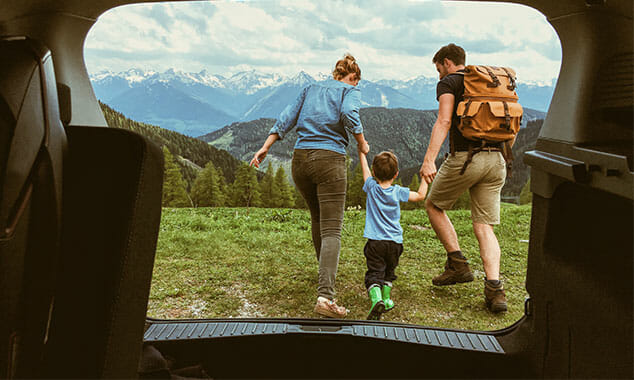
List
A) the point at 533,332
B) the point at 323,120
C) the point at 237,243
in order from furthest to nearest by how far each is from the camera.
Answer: the point at 237,243 < the point at 323,120 < the point at 533,332

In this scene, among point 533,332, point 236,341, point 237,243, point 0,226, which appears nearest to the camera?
point 0,226

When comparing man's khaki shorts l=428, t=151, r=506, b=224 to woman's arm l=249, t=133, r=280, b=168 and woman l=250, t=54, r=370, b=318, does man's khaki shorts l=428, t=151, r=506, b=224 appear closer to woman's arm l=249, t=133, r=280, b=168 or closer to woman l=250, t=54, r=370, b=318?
woman l=250, t=54, r=370, b=318

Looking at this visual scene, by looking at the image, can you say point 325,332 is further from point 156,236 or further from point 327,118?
point 327,118

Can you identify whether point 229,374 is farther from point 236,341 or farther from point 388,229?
point 388,229

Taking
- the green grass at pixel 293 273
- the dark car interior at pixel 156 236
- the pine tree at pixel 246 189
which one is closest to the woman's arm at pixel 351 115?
the dark car interior at pixel 156 236

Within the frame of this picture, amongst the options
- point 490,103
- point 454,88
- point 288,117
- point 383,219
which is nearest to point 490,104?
point 490,103

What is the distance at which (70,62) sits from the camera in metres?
1.84

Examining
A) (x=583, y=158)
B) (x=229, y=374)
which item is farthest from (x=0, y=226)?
(x=583, y=158)

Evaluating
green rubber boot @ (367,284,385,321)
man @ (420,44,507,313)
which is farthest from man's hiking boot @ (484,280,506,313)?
green rubber boot @ (367,284,385,321)

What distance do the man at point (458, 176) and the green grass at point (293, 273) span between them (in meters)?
0.38

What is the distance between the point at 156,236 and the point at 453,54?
226 cm

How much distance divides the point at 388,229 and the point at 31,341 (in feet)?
6.99

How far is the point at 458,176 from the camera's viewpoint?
109 inches

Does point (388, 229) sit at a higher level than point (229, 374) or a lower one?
higher
